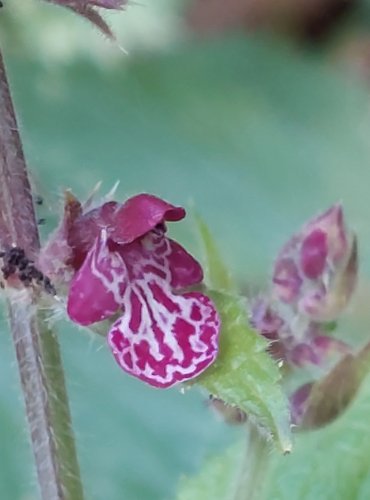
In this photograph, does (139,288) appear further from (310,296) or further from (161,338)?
(310,296)

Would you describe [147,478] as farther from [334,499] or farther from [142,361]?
[142,361]

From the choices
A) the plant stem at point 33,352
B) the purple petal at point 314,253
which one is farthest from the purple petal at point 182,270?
the purple petal at point 314,253

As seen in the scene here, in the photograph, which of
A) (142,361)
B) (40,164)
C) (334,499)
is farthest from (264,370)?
(40,164)

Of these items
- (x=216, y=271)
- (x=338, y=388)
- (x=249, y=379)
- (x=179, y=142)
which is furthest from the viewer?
(x=179, y=142)

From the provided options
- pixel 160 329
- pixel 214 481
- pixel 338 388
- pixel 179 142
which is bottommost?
pixel 214 481

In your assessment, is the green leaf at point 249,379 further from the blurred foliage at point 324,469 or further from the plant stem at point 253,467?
the blurred foliage at point 324,469

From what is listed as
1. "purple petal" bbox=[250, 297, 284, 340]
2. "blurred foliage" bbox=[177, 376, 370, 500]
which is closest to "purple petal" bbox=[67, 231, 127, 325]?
"purple petal" bbox=[250, 297, 284, 340]

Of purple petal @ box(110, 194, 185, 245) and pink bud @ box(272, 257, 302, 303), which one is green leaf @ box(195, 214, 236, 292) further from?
purple petal @ box(110, 194, 185, 245)

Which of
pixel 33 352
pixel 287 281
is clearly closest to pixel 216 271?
pixel 287 281
